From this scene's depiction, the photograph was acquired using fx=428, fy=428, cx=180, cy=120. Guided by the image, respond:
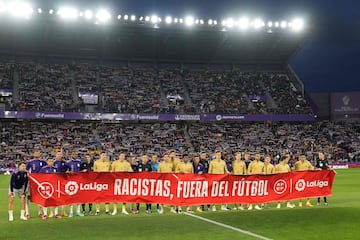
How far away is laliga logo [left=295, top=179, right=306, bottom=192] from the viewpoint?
16.8 meters

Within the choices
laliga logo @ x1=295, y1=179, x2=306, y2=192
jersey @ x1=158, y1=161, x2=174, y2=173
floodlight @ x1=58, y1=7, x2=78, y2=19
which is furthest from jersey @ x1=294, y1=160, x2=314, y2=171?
floodlight @ x1=58, y1=7, x2=78, y2=19

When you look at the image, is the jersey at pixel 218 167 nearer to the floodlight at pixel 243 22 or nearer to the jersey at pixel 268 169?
the jersey at pixel 268 169

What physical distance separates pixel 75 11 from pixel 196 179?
32.9m

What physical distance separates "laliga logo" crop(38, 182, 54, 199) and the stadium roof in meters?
34.4

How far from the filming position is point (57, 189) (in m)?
14.2

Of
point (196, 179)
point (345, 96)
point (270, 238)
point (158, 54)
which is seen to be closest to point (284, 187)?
point (196, 179)

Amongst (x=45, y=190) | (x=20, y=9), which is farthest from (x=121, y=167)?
(x=20, y=9)

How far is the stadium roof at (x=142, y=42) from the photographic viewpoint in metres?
47.3

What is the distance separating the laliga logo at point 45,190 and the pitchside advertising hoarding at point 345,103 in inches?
2169

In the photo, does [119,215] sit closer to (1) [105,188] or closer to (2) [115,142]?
(1) [105,188]

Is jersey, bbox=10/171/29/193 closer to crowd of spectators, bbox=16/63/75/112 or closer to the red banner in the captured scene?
the red banner

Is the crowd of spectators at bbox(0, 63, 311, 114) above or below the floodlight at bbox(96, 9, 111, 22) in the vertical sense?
below

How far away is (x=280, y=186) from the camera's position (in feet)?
53.6

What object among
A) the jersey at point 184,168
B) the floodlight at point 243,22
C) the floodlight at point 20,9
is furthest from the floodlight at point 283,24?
the jersey at point 184,168
